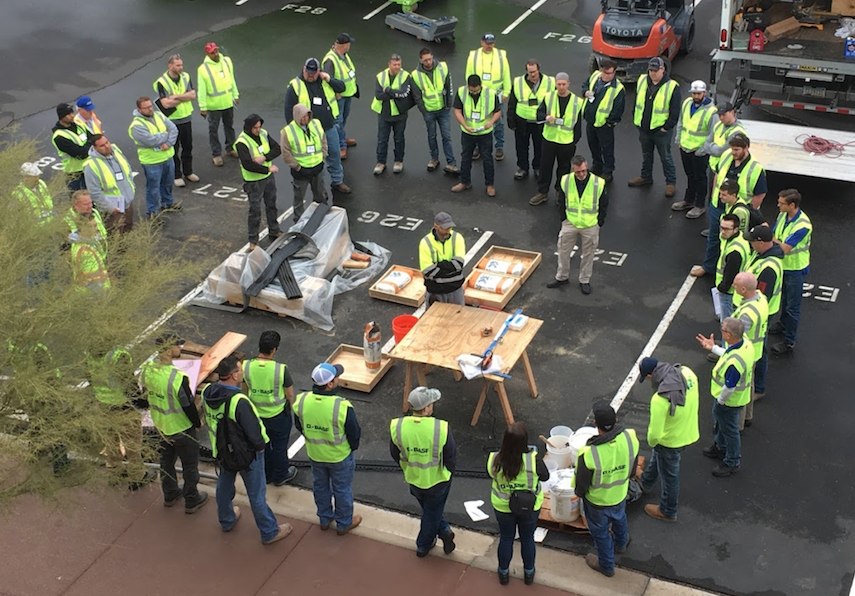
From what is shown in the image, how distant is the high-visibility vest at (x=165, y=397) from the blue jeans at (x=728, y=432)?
493cm

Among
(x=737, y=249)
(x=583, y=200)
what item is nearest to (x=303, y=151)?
(x=583, y=200)

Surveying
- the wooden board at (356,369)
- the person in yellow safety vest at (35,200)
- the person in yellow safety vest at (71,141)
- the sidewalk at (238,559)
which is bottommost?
the sidewalk at (238,559)

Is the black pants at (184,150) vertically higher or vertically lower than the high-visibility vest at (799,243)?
lower

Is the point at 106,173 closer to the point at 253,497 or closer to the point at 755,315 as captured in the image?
the point at 253,497

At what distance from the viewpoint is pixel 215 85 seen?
16.7m

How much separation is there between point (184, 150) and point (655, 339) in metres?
8.03

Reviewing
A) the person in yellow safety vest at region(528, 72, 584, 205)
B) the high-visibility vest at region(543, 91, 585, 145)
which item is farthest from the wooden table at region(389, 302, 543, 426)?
the high-visibility vest at region(543, 91, 585, 145)

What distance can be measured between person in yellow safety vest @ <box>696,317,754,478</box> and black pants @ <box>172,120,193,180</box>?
30.7 feet

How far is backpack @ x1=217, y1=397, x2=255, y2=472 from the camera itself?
920cm

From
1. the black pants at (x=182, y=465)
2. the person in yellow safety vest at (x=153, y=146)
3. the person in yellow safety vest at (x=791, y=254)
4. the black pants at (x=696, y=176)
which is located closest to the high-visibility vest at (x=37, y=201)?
the black pants at (x=182, y=465)

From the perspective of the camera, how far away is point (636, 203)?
15.5m

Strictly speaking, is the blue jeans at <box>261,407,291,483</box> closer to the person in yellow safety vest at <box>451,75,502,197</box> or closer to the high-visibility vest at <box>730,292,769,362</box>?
the high-visibility vest at <box>730,292,769,362</box>

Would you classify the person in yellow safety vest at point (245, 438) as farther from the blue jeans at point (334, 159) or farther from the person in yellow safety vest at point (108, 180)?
the blue jeans at point (334, 159)

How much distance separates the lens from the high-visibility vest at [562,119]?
49.4 ft
